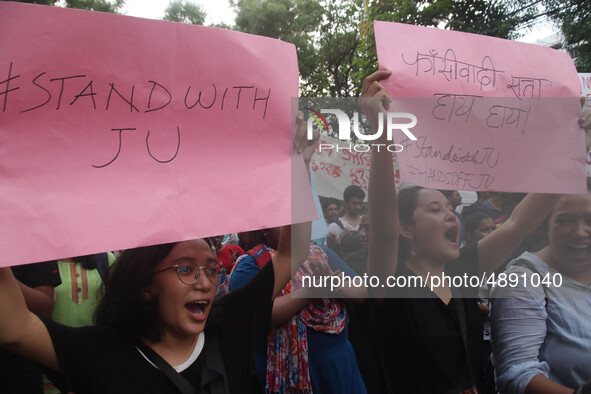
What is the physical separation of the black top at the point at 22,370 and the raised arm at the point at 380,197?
4.59 feet

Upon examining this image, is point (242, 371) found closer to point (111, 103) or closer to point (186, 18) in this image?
point (111, 103)

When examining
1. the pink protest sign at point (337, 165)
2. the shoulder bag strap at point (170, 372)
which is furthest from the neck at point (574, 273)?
the shoulder bag strap at point (170, 372)

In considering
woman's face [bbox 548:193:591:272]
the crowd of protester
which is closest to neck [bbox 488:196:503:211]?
the crowd of protester

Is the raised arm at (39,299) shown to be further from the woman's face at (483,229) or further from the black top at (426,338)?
the woman's face at (483,229)

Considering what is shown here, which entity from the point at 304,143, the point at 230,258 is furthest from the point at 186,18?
the point at 304,143

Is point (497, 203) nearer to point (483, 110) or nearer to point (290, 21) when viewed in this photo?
point (483, 110)

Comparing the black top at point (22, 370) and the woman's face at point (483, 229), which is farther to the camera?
the woman's face at point (483, 229)

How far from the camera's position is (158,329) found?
4.50ft

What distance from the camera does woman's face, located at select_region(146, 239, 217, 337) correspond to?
136 centimetres

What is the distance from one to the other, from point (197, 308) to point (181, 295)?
74 mm

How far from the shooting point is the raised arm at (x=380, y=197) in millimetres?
1494

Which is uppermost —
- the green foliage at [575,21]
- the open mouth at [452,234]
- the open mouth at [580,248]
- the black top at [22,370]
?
the green foliage at [575,21]

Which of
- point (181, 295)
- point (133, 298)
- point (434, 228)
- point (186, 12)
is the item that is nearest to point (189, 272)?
point (181, 295)

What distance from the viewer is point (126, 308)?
4.42 ft
